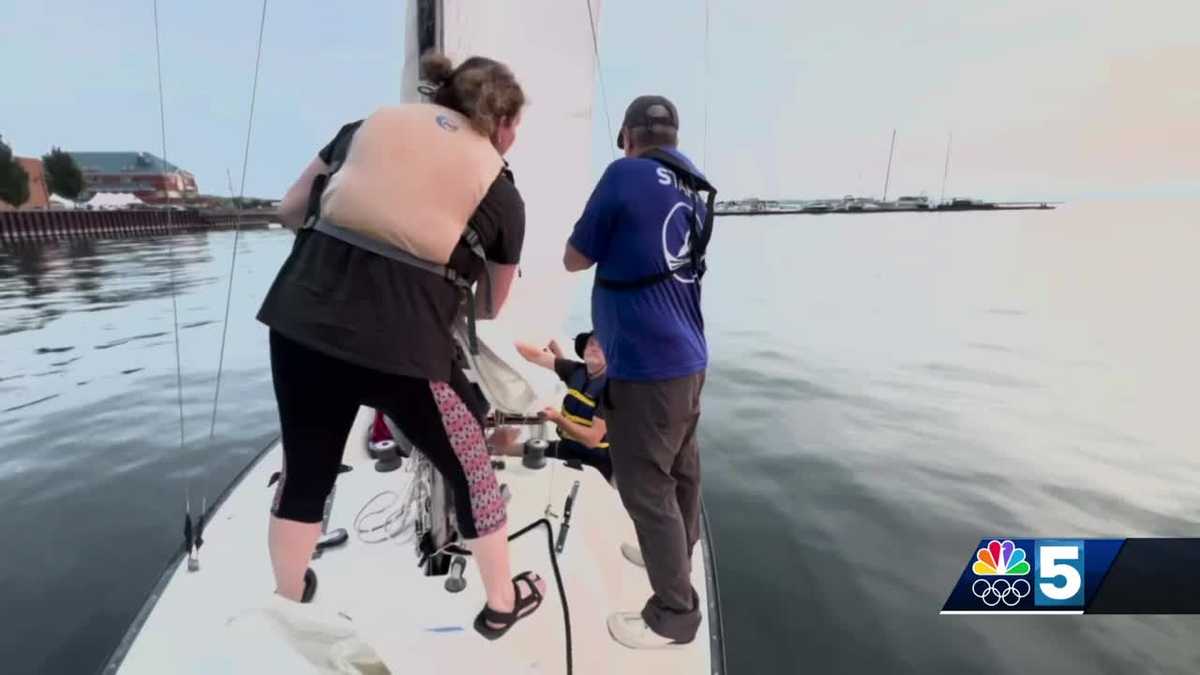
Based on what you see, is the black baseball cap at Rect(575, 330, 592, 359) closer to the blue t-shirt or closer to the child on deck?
A: the child on deck

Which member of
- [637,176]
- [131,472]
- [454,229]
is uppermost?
[637,176]

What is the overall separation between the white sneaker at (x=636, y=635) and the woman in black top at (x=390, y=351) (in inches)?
14.7

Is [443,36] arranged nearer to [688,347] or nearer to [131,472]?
[688,347]

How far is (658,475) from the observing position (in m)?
1.77

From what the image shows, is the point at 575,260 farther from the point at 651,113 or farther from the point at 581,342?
the point at 581,342

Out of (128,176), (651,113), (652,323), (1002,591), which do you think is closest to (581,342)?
(652,323)

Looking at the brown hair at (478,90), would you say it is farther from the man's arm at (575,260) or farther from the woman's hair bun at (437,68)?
the man's arm at (575,260)

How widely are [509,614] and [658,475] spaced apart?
0.59 metres

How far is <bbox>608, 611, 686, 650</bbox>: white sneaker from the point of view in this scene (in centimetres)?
181

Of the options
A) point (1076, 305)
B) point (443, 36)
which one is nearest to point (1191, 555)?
point (443, 36)

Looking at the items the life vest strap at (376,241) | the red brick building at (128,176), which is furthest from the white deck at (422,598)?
the red brick building at (128,176)

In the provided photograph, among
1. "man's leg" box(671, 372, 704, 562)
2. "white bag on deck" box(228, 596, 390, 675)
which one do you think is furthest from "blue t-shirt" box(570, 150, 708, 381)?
"white bag on deck" box(228, 596, 390, 675)

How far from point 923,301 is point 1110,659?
1342 cm

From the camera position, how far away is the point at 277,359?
138cm
